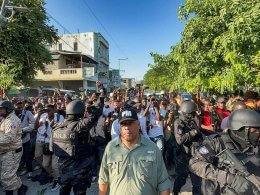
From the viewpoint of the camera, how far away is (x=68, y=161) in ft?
14.0

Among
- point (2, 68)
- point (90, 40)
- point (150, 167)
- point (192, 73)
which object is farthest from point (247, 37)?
point (90, 40)

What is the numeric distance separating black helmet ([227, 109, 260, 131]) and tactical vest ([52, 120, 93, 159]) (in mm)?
2085

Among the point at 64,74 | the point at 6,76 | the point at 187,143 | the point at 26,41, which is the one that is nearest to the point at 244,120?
the point at 187,143

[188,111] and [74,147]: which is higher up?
[188,111]

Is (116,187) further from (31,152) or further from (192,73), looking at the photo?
(192,73)

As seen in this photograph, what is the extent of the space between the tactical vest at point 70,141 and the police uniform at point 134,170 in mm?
1379

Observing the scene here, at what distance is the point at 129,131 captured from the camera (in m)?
2.81

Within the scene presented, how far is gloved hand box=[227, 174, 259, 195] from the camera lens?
2.30 m

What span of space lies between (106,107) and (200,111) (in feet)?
8.02

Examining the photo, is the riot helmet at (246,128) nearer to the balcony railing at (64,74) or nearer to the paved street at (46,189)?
the paved street at (46,189)

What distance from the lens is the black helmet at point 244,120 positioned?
2.81m

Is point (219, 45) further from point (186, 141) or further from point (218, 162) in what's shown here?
point (218, 162)

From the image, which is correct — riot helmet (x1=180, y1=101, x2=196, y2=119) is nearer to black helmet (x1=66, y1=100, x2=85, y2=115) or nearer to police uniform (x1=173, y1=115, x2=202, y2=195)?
police uniform (x1=173, y1=115, x2=202, y2=195)

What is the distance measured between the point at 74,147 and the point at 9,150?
4.81 ft
